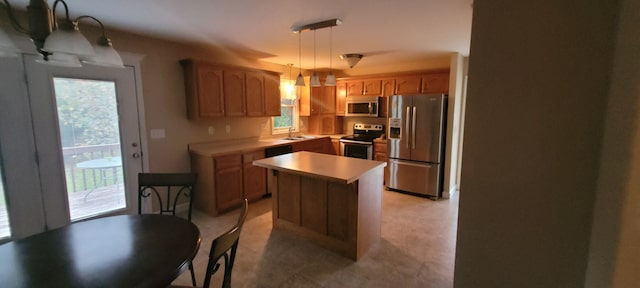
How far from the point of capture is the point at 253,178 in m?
3.98

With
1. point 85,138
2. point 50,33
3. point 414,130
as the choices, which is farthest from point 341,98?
point 50,33

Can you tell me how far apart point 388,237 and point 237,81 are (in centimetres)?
297

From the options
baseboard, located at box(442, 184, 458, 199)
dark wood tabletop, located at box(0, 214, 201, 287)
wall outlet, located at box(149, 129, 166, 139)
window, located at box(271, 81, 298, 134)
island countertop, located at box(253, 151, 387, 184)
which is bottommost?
baseboard, located at box(442, 184, 458, 199)

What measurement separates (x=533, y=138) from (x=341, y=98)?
444 cm

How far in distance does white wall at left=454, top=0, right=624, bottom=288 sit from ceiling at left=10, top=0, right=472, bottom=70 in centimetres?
120

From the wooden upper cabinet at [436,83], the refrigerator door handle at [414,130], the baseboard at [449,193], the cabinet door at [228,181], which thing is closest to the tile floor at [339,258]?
the cabinet door at [228,181]

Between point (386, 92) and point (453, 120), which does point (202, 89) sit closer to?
point (386, 92)

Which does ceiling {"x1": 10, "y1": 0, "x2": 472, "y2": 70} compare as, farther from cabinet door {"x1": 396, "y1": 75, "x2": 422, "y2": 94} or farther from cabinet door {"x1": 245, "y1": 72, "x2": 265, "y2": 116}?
cabinet door {"x1": 396, "y1": 75, "x2": 422, "y2": 94}

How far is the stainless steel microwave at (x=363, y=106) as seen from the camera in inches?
197

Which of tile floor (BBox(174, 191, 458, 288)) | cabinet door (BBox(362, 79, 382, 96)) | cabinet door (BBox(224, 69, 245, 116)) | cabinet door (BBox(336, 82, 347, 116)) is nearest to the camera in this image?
tile floor (BBox(174, 191, 458, 288))

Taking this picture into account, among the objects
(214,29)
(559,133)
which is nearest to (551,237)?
(559,133)

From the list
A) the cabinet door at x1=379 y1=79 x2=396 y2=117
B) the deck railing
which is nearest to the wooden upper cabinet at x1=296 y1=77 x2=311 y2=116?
the cabinet door at x1=379 y1=79 x2=396 y2=117

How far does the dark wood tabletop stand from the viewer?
1111 millimetres

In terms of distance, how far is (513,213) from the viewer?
4.15ft
